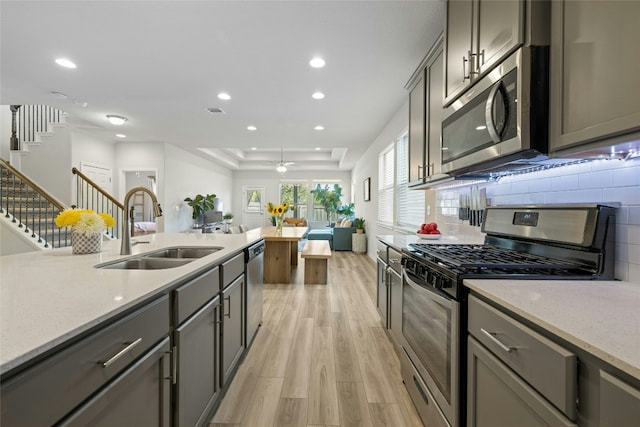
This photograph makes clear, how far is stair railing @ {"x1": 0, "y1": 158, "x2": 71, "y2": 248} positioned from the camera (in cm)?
471

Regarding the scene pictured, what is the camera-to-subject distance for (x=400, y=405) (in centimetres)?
182

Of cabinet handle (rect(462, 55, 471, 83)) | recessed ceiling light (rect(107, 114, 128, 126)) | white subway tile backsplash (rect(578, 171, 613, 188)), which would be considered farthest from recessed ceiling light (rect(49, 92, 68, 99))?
white subway tile backsplash (rect(578, 171, 613, 188))

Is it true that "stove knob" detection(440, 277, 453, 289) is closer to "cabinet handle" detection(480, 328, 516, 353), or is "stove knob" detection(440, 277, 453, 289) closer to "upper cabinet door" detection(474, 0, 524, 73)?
"cabinet handle" detection(480, 328, 516, 353)

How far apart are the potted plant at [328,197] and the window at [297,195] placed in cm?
49

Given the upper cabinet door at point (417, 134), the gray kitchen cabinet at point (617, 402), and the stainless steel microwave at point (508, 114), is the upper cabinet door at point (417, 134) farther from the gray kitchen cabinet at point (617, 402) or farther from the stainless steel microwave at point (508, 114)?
the gray kitchen cabinet at point (617, 402)

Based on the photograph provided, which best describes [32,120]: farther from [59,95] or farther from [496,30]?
[496,30]

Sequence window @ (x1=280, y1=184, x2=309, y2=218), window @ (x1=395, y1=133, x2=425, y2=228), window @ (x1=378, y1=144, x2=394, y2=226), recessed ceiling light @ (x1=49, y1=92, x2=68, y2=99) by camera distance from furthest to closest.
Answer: window @ (x1=280, y1=184, x2=309, y2=218)
window @ (x1=378, y1=144, x2=394, y2=226)
recessed ceiling light @ (x1=49, y1=92, x2=68, y2=99)
window @ (x1=395, y1=133, x2=425, y2=228)

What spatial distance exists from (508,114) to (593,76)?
1.03 ft

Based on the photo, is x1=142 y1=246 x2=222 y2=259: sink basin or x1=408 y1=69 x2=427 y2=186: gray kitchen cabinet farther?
x1=408 y1=69 x2=427 y2=186: gray kitchen cabinet

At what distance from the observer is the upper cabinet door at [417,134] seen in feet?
8.25

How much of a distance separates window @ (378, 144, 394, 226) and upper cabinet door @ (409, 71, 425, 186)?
2.41 meters

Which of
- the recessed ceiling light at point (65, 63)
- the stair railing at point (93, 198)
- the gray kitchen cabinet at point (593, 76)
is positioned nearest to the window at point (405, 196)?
the gray kitchen cabinet at point (593, 76)

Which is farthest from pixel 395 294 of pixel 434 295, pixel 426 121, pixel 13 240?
pixel 13 240

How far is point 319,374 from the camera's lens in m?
2.15
